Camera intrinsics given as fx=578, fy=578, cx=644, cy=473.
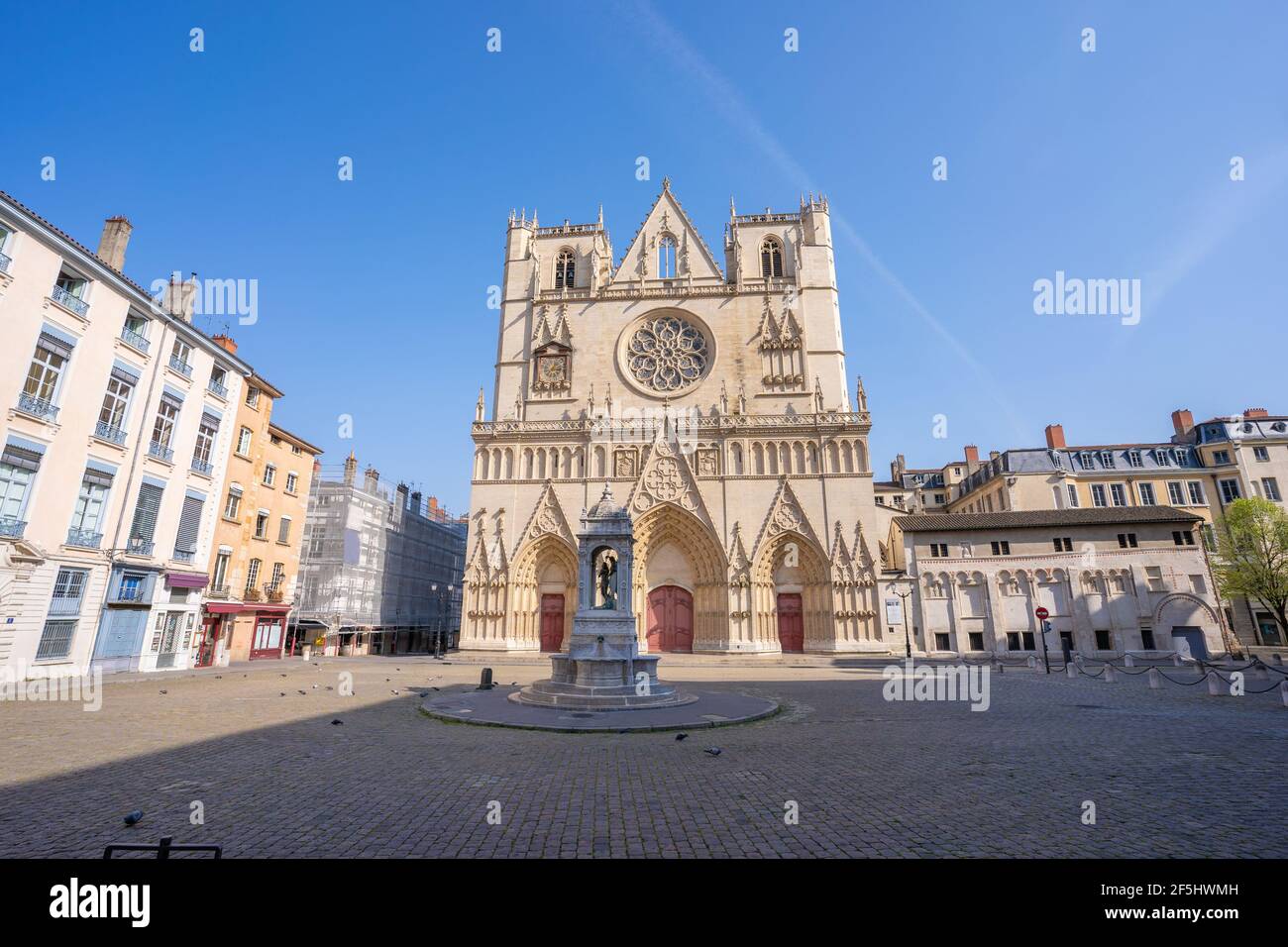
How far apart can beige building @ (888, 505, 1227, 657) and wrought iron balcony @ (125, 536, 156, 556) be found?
119ft

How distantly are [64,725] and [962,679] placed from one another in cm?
2473

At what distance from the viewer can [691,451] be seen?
120ft

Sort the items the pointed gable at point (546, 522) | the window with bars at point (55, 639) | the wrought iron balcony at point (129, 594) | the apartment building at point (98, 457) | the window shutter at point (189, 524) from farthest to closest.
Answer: the pointed gable at point (546, 522) → the window shutter at point (189, 524) → the wrought iron balcony at point (129, 594) → the window with bars at point (55, 639) → the apartment building at point (98, 457)

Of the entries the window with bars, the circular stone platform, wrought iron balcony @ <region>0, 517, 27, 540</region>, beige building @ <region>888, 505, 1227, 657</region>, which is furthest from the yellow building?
beige building @ <region>888, 505, 1227, 657</region>

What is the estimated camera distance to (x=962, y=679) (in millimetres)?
20516

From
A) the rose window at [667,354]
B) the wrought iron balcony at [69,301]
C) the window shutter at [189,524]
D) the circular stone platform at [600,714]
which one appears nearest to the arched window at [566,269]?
the rose window at [667,354]

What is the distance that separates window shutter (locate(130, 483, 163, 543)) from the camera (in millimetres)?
23234

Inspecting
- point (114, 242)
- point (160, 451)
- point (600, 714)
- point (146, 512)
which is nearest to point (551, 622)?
point (146, 512)

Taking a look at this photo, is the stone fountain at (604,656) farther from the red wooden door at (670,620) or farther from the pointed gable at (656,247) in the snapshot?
the pointed gable at (656,247)

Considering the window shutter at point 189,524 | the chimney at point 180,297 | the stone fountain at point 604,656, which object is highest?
the chimney at point 180,297

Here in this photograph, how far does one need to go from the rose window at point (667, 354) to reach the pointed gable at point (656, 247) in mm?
3960

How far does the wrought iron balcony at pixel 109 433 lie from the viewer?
70.8 ft
